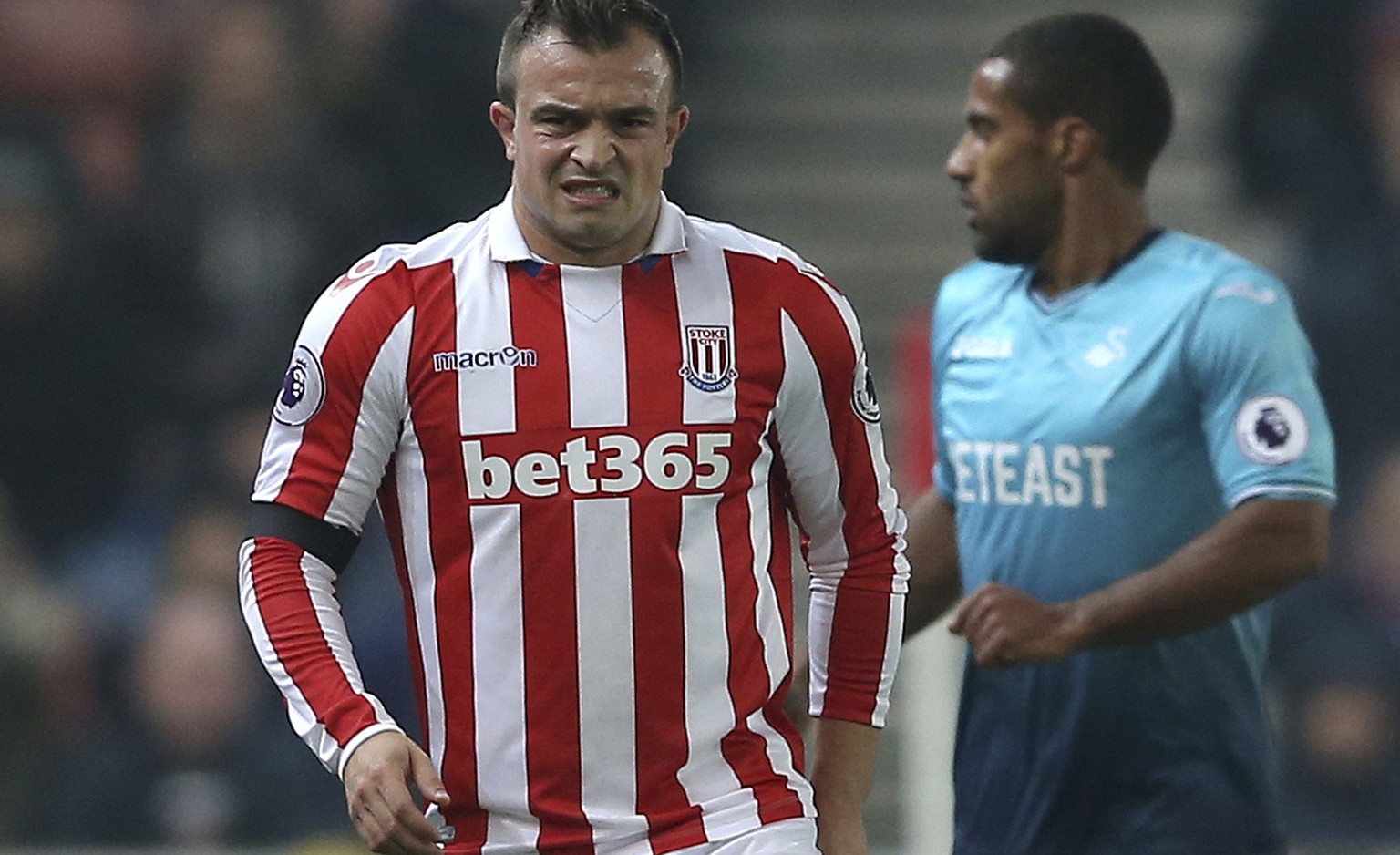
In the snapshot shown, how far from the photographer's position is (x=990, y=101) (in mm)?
4180

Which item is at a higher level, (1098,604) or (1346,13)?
(1346,13)

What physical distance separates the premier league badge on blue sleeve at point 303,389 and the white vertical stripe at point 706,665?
478 mm

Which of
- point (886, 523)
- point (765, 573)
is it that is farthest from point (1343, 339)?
point (765, 573)

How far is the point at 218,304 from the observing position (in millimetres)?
8109

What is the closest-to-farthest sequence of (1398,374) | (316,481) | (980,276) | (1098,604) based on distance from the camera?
(316,481) < (1098,604) < (980,276) < (1398,374)

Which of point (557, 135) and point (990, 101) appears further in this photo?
point (990, 101)

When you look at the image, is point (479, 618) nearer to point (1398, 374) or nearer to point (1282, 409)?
point (1282, 409)

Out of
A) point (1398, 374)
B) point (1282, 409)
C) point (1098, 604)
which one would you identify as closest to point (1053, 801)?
point (1098, 604)

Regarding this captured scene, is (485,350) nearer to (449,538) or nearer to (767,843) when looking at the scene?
(449,538)

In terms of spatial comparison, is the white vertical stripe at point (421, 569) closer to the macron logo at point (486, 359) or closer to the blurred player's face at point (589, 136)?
the macron logo at point (486, 359)

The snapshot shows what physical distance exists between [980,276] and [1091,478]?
0.53m

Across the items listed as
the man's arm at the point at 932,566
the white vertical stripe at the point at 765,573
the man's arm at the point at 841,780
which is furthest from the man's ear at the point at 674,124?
the man's arm at the point at 932,566

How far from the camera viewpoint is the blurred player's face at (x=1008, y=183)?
4.15 metres

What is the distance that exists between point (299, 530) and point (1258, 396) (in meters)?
1.51
